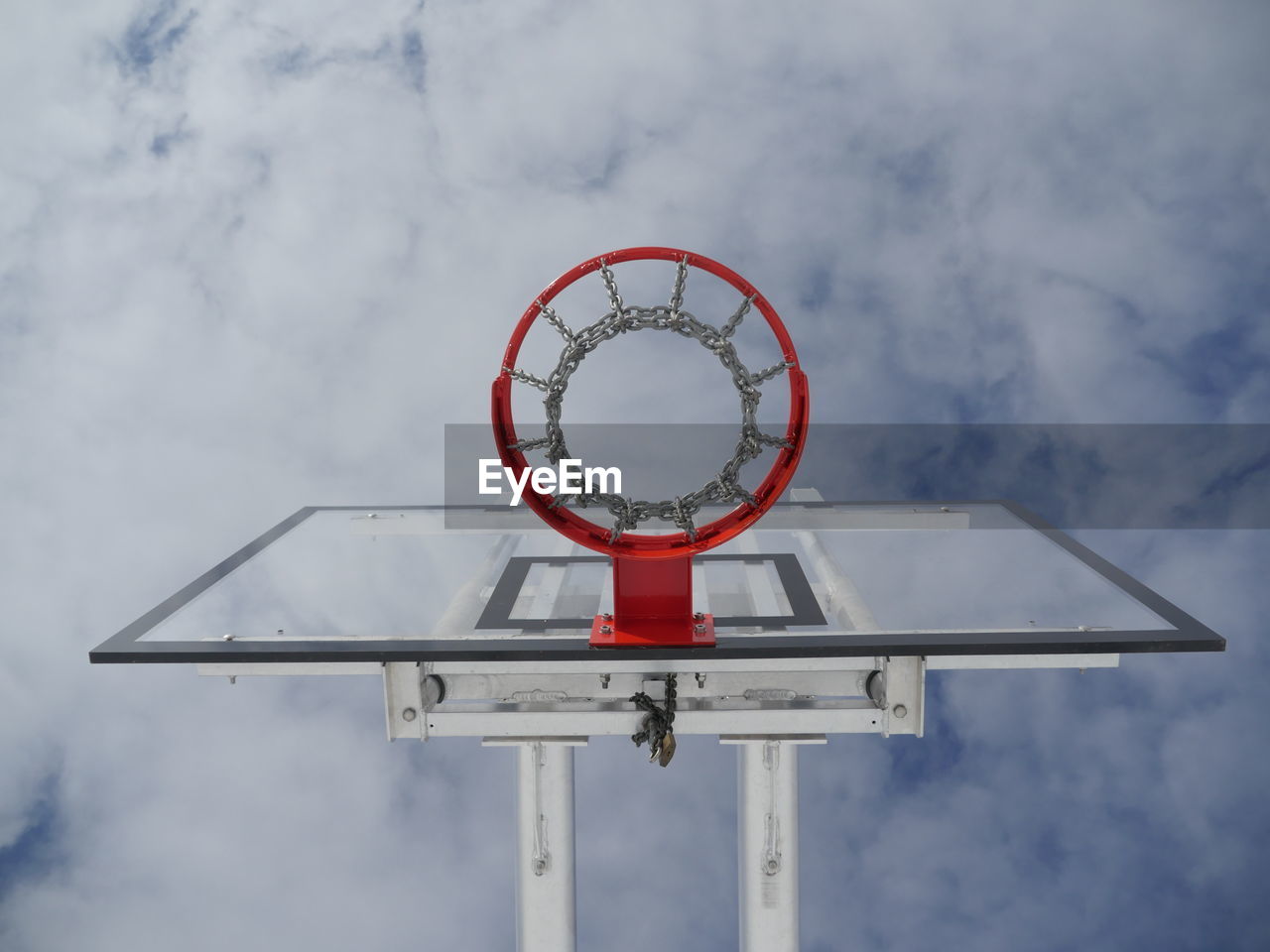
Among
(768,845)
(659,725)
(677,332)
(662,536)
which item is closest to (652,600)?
(662,536)

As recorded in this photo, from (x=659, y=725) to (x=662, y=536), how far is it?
40 cm

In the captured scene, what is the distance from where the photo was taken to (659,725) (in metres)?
2.54

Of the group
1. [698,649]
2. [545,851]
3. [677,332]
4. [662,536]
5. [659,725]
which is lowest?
[545,851]

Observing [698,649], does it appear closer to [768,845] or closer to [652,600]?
[652,600]

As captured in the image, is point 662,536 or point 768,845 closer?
point 662,536

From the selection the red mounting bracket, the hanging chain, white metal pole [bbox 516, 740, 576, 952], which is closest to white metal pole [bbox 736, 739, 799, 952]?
white metal pole [bbox 516, 740, 576, 952]

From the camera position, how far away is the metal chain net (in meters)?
2.35

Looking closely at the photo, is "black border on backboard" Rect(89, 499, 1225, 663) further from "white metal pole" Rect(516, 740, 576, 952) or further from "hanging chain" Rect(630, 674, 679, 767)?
"white metal pole" Rect(516, 740, 576, 952)

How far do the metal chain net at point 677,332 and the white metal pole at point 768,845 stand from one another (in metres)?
1.10

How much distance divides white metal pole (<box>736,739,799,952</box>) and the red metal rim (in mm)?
1012

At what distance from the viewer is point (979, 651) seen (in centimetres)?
241

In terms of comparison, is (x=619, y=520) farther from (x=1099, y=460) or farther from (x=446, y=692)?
(x=1099, y=460)

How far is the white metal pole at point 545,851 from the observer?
133 inches

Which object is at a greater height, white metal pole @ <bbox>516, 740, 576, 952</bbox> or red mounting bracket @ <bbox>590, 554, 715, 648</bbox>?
red mounting bracket @ <bbox>590, 554, 715, 648</bbox>
